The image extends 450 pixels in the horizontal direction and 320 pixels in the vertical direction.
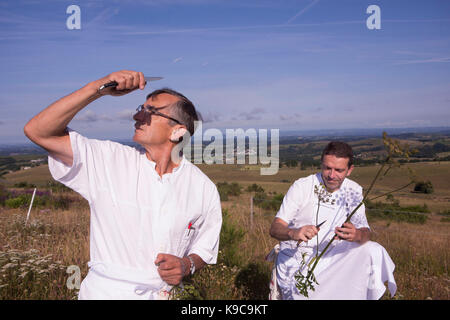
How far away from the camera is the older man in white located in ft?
7.81

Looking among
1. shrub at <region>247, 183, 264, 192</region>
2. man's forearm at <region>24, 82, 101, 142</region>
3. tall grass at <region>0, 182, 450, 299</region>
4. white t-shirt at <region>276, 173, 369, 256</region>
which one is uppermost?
man's forearm at <region>24, 82, 101, 142</region>

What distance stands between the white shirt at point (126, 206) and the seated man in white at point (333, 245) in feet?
3.54

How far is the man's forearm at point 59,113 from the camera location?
2.10m

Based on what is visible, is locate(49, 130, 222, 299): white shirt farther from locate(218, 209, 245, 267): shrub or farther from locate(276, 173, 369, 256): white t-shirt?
locate(218, 209, 245, 267): shrub

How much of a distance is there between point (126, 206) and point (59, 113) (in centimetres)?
76

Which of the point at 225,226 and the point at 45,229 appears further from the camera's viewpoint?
the point at 45,229

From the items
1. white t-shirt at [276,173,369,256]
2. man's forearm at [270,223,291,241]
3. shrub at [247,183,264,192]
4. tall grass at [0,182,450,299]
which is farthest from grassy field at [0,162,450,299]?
shrub at [247,183,264,192]

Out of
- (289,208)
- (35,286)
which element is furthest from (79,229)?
(289,208)

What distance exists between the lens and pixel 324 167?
3.92 meters

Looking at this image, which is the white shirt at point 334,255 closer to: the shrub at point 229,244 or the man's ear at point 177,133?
the man's ear at point 177,133

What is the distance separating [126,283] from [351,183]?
8.91 feet

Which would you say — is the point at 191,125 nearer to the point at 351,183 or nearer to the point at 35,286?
the point at 351,183

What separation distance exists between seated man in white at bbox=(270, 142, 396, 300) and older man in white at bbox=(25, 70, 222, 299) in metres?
→ 0.94

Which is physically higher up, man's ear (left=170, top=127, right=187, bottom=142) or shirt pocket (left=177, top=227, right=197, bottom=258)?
man's ear (left=170, top=127, right=187, bottom=142)
